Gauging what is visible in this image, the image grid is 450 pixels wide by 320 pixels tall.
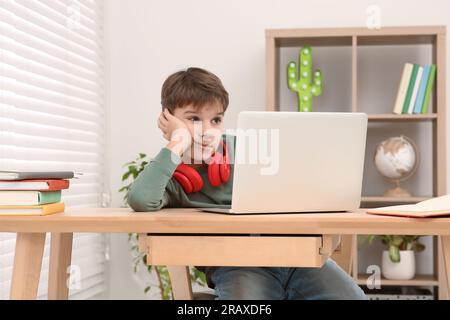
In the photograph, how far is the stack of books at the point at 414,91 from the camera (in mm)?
3291

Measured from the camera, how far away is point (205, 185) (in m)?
1.92

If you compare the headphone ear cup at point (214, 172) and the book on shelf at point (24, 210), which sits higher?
the headphone ear cup at point (214, 172)

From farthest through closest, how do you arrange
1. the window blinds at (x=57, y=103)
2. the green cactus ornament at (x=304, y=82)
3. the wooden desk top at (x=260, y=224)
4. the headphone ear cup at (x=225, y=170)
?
the green cactus ornament at (x=304, y=82) < the window blinds at (x=57, y=103) < the headphone ear cup at (x=225, y=170) < the wooden desk top at (x=260, y=224)

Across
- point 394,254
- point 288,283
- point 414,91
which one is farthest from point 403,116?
point 288,283

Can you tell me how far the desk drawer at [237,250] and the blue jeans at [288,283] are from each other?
26 cm

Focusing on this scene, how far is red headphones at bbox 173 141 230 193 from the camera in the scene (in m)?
1.86

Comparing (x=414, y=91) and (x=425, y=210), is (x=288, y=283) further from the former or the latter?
(x=414, y=91)

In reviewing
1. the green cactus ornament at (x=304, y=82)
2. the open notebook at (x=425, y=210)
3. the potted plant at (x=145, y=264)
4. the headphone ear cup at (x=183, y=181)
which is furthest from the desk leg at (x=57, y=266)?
the green cactus ornament at (x=304, y=82)

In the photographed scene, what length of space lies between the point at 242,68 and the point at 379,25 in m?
0.72

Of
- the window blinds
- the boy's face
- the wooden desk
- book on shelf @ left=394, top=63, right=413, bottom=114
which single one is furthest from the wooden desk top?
book on shelf @ left=394, top=63, right=413, bottom=114

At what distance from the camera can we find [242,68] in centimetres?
368

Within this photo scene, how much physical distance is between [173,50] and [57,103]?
82cm

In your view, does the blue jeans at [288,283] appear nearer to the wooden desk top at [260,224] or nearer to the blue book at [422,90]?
the wooden desk top at [260,224]
